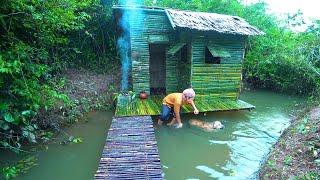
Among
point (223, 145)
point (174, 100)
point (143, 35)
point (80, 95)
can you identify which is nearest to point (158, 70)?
point (143, 35)

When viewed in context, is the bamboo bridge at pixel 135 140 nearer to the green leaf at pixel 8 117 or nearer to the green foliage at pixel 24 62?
the green foliage at pixel 24 62

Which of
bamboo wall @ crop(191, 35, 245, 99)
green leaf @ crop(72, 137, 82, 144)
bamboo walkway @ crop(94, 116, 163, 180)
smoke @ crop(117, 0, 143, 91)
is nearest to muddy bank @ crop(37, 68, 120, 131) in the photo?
smoke @ crop(117, 0, 143, 91)

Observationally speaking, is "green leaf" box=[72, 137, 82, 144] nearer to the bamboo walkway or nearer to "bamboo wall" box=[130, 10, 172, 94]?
the bamboo walkway

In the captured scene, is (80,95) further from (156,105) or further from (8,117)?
(8,117)

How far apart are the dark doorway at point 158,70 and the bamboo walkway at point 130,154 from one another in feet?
16.6

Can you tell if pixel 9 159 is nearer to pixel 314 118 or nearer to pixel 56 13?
pixel 56 13

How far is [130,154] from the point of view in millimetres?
7176

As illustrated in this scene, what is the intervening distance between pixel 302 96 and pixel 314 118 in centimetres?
717

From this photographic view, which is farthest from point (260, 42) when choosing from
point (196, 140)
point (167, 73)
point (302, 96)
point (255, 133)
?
point (196, 140)

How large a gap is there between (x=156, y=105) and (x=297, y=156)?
5.65 metres

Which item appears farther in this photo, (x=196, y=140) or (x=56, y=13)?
(x=196, y=140)

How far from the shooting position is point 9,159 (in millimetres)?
7934

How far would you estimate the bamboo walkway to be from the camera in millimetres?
6258

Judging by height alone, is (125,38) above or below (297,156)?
above
